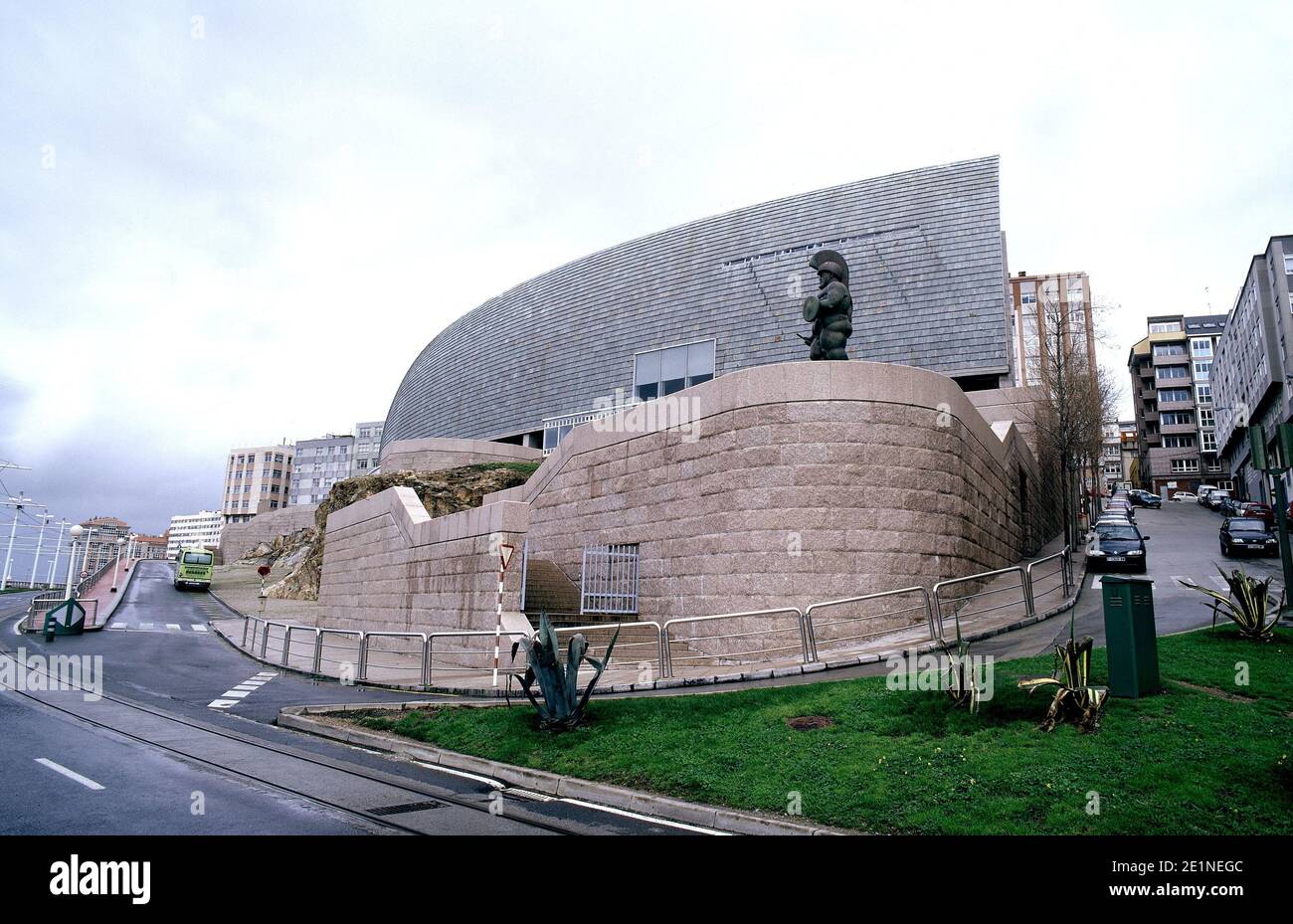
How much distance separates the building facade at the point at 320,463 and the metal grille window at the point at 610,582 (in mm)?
121062

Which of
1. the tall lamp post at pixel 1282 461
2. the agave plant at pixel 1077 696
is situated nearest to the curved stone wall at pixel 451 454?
the tall lamp post at pixel 1282 461

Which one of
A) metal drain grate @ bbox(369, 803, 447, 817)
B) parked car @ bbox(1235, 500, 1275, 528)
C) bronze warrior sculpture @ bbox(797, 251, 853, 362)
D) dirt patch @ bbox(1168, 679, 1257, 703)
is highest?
bronze warrior sculpture @ bbox(797, 251, 853, 362)

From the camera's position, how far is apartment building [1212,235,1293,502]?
177 ft

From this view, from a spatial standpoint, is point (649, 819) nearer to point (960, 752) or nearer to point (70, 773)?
point (960, 752)

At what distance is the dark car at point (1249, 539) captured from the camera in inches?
→ 1021

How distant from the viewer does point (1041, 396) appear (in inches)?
Answer: 1379

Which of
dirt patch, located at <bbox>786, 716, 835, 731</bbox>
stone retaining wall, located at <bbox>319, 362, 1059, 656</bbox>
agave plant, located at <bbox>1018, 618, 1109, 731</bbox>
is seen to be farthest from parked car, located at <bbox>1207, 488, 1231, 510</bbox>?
dirt patch, located at <bbox>786, 716, 835, 731</bbox>

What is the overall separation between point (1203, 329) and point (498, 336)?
8920cm

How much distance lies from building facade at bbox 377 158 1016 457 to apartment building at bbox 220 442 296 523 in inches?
4563

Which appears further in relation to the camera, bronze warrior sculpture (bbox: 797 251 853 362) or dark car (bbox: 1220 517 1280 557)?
dark car (bbox: 1220 517 1280 557)

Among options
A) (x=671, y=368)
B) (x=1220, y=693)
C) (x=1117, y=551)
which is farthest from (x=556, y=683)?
(x=671, y=368)

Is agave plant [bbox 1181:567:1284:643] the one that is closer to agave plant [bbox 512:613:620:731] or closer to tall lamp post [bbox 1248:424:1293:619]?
tall lamp post [bbox 1248:424:1293:619]

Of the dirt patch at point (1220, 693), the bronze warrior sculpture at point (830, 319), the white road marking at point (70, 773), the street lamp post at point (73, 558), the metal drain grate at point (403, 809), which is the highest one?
the bronze warrior sculpture at point (830, 319)

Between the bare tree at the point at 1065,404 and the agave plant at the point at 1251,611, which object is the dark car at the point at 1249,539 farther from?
the agave plant at the point at 1251,611
